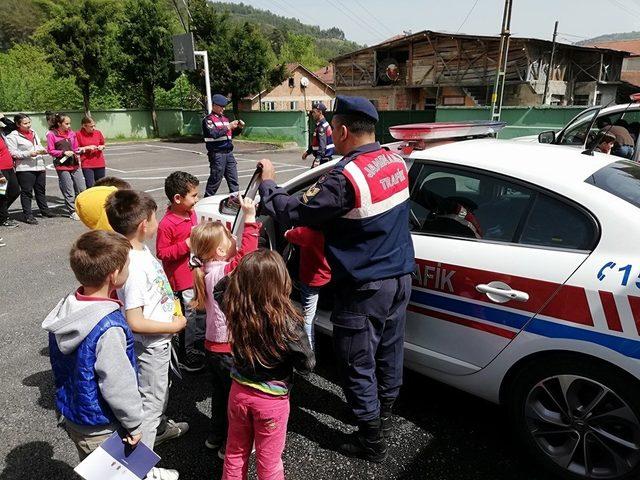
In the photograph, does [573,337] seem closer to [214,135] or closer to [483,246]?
[483,246]

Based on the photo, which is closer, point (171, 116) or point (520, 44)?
point (520, 44)

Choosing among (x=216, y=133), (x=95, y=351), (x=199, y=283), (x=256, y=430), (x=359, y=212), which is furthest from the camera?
(x=216, y=133)

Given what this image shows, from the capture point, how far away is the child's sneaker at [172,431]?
8.57 ft

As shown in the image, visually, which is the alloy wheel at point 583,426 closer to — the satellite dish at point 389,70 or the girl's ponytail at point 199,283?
the girl's ponytail at point 199,283

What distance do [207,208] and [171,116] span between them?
2649cm

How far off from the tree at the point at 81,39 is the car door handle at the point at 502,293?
26.0m

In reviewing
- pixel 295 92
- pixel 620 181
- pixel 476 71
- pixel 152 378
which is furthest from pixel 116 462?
pixel 295 92

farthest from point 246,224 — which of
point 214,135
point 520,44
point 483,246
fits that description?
point 520,44

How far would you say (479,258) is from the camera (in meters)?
2.37

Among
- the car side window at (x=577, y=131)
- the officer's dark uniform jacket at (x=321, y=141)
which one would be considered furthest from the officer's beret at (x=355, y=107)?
the officer's dark uniform jacket at (x=321, y=141)

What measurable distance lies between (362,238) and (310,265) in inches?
23.2

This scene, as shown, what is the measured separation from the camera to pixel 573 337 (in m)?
2.07

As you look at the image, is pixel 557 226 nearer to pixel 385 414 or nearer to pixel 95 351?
pixel 385 414

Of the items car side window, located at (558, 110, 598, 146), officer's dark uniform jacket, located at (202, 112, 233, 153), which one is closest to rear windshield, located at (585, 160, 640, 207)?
car side window, located at (558, 110, 598, 146)
